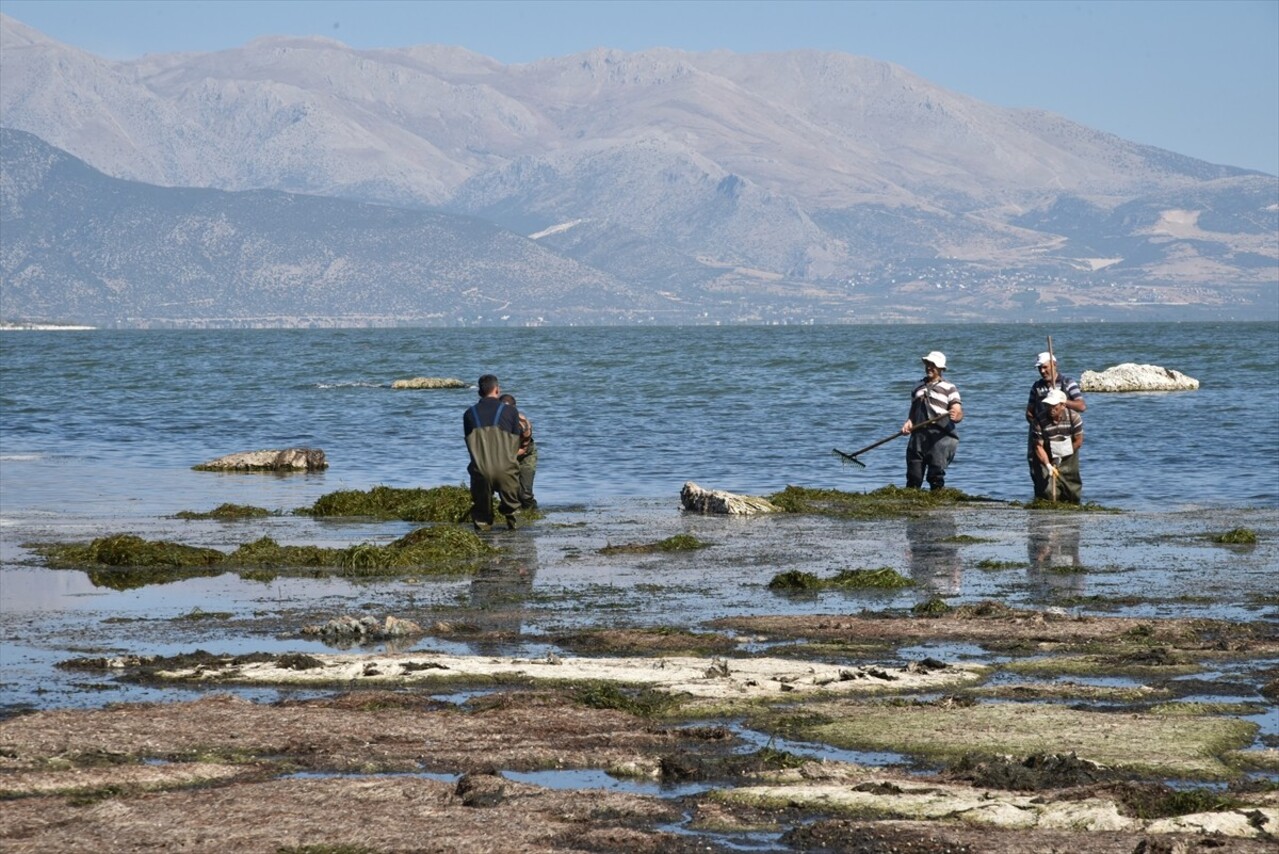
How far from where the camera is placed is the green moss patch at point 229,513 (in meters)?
24.6

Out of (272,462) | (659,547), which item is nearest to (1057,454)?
(659,547)

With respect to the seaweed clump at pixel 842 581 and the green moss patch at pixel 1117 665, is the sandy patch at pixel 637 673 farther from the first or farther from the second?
the seaweed clump at pixel 842 581

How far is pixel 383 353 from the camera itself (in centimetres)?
14538

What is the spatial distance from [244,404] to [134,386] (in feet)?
55.3

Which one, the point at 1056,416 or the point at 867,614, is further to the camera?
the point at 1056,416

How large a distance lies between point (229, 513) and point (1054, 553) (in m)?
10.8

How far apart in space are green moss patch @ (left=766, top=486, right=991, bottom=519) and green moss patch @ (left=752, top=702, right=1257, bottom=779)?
14018 mm

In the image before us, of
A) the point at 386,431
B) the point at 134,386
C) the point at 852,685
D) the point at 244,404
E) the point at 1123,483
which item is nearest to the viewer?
the point at 852,685

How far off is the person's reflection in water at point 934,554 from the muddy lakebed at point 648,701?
11cm

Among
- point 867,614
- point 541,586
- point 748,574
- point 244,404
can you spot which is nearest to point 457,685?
point 867,614

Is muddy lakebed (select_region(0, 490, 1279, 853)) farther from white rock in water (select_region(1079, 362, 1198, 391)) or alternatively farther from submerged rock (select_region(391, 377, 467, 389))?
submerged rock (select_region(391, 377, 467, 389))

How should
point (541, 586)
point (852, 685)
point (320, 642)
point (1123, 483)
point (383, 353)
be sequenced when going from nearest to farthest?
1. point (852, 685)
2. point (320, 642)
3. point (541, 586)
4. point (1123, 483)
5. point (383, 353)

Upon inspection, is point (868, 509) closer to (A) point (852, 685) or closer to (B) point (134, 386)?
(A) point (852, 685)

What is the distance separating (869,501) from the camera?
2631 centimetres
